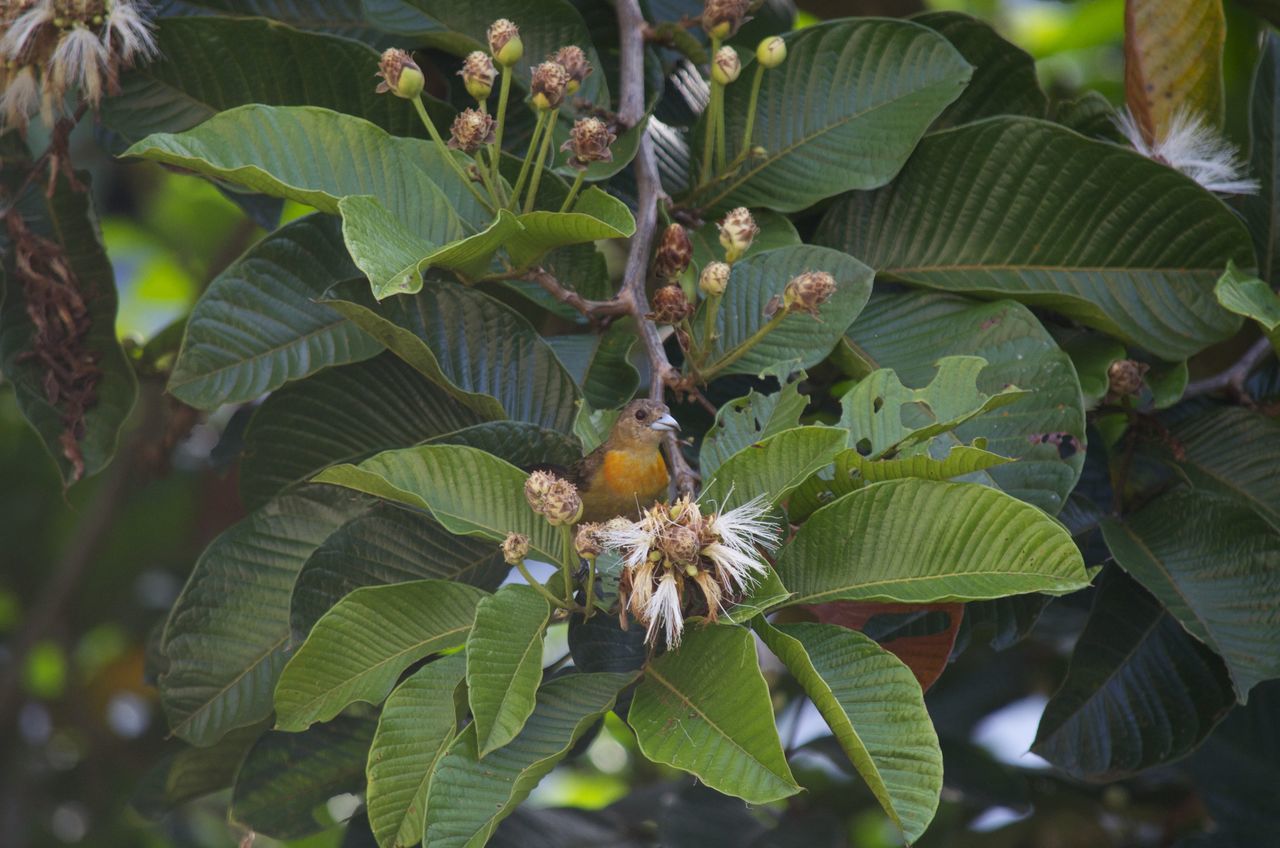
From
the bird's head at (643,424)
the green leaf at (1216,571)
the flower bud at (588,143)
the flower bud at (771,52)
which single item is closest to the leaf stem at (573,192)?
the flower bud at (588,143)

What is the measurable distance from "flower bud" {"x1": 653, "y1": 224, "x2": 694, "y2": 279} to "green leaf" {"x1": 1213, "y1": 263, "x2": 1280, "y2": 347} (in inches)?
25.0

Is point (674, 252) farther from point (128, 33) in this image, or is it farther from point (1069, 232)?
point (128, 33)

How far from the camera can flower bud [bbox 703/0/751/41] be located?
1.57 metres

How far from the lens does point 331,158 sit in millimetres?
1525

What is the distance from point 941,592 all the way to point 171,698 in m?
1.04

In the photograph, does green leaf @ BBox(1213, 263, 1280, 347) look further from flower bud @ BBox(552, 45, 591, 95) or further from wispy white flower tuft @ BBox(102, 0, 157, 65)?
wispy white flower tuft @ BBox(102, 0, 157, 65)

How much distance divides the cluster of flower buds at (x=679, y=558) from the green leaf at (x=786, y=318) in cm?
34

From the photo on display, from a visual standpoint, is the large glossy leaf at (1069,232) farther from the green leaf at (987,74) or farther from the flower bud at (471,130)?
the flower bud at (471,130)

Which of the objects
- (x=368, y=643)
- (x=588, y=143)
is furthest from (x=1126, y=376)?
(x=368, y=643)

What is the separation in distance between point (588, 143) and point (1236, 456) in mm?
1029

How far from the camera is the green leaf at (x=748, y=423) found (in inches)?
56.1

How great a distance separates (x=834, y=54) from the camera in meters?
1.83

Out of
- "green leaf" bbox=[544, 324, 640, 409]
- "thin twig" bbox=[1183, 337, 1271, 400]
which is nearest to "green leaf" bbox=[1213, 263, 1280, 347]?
"thin twig" bbox=[1183, 337, 1271, 400]

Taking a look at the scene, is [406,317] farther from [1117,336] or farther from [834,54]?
[1117,336]
